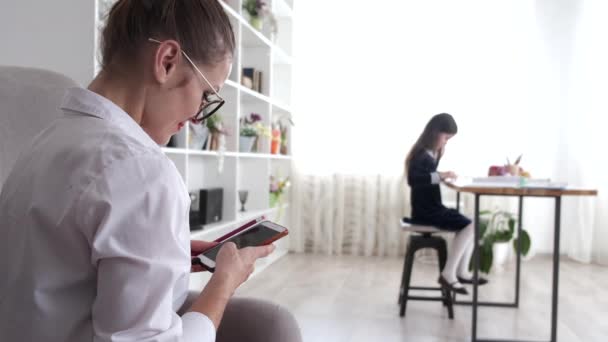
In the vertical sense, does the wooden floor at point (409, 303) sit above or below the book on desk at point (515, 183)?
below

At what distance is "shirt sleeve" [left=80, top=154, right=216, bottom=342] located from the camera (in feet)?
1.67

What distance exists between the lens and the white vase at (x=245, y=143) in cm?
323

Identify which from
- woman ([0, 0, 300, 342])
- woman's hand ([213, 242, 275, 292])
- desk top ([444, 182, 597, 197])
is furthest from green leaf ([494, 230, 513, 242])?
woman ([0, 0, 300, 342])

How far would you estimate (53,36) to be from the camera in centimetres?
161

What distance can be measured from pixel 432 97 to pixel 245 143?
180 cm

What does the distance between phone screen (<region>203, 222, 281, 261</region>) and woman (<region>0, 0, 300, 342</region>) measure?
0.21 meters

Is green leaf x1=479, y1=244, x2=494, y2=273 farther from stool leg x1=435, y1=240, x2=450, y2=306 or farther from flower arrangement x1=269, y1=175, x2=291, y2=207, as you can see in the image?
flower arrangement x1=269, y1=175, x2=291, y2=207

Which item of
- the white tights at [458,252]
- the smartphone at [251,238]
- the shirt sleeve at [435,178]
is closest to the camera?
the smartphone at [251,238]

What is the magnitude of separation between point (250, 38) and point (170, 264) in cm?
307

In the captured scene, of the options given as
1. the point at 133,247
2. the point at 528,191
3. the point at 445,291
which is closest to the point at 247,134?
the point at 445,291

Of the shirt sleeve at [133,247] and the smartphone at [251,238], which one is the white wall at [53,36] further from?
the shirt sleeve at [133,247]

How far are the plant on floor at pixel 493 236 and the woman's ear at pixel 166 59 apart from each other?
9.39ft

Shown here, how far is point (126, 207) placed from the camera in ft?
1.68

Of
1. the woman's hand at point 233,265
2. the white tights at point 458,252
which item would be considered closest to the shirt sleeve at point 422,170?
the white tights at point 458,252
